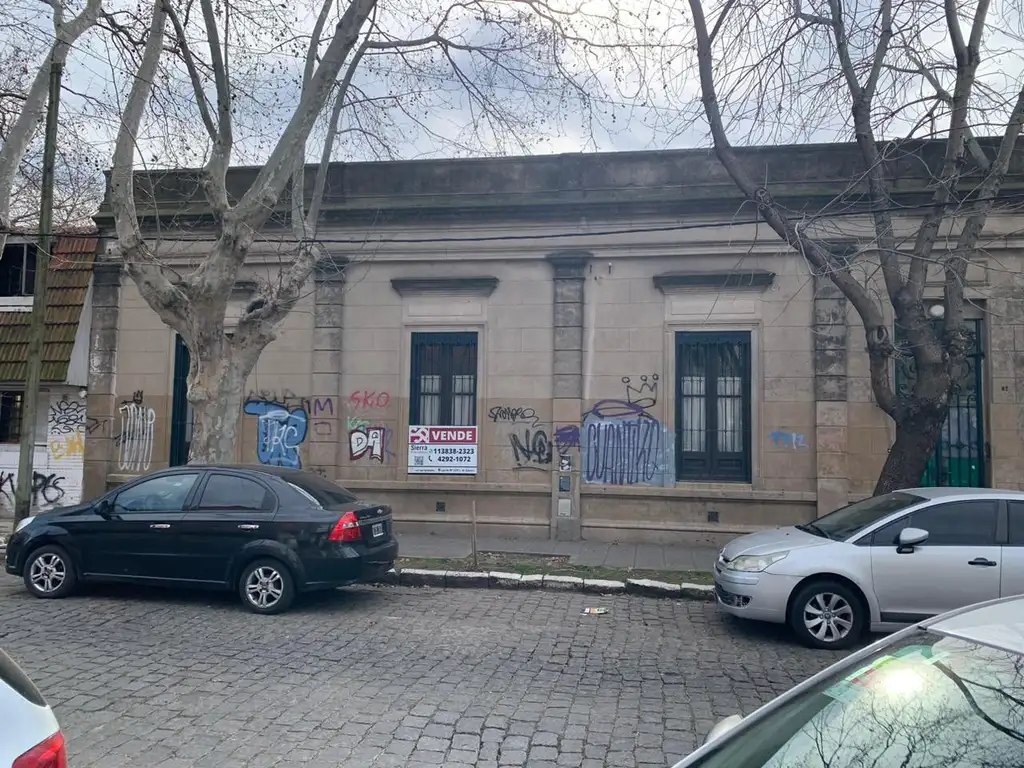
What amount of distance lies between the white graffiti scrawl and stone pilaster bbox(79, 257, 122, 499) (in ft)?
0.56

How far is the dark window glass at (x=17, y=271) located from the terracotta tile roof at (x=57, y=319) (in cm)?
67

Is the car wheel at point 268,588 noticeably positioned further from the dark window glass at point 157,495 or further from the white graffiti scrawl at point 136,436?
the white graffiti scrawl at point 136,436

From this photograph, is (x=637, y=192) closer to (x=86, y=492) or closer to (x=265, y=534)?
(x=265, y=534)

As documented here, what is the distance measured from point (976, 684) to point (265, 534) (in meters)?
7.50

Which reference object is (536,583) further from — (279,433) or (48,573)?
(279,433)

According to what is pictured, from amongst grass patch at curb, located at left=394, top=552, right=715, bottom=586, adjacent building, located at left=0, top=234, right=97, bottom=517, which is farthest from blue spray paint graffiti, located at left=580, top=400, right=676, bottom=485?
adjacent building, located at left=0, top=234, right=97, bottom=517

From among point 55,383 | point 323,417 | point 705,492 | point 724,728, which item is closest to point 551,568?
point 705,492

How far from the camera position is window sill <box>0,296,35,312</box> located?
49.9 ft

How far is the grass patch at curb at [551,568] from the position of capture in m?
10.2

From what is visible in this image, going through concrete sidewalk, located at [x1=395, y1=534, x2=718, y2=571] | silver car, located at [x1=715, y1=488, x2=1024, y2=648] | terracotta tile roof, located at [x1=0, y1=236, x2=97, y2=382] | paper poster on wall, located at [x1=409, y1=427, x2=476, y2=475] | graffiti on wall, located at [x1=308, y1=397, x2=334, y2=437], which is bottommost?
concrete sidewalk, located at [x1=395, y1=534, x2=718, y2=571]

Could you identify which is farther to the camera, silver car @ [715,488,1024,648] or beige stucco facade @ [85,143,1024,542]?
beige stucco facade @ [85,143,1024,542]

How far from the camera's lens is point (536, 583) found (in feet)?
32.4

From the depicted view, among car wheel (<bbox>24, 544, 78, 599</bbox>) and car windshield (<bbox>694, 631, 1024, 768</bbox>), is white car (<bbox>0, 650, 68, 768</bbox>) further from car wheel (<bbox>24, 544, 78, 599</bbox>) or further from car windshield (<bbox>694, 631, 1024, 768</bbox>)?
car wheel (<bbox>24, 544, 78, 599</bbox>)

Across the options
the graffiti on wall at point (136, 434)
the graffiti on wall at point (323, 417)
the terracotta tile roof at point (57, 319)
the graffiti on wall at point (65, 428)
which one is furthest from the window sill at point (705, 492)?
the terracotta tile roof at point (57, 319)
